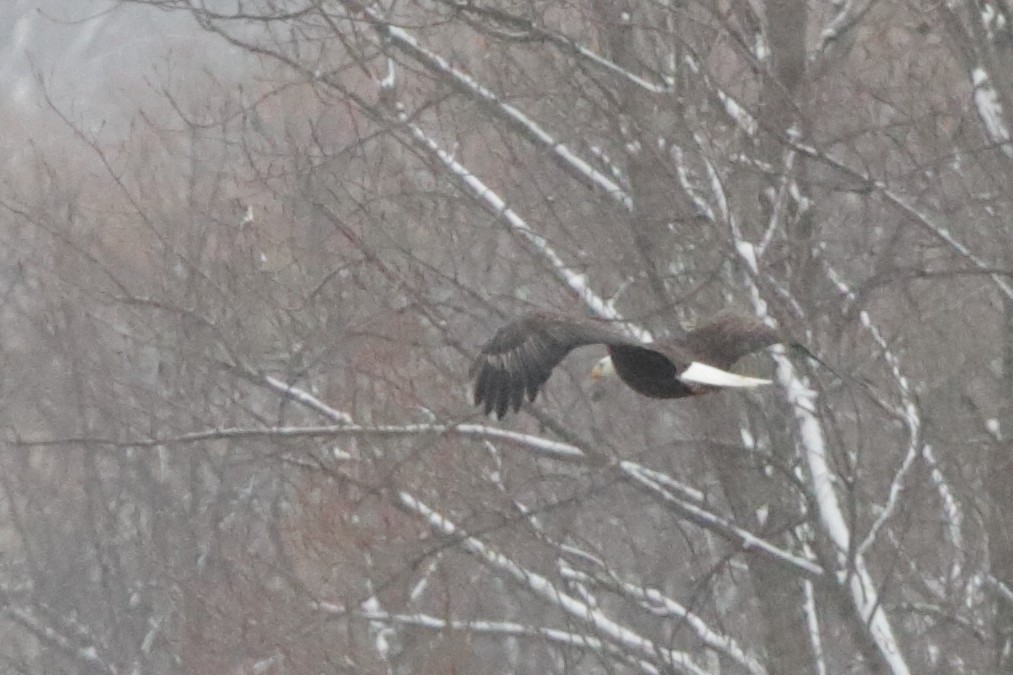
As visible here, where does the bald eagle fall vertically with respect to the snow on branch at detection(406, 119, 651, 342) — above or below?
below

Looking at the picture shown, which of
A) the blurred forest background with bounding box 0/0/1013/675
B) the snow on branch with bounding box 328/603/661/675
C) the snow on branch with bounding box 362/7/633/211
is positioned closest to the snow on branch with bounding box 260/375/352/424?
the blurred forest background with bounding box 0/0/1013/675

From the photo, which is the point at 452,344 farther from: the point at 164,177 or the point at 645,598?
the point at 164,177

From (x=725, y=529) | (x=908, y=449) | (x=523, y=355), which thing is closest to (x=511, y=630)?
(x=725, y=529)

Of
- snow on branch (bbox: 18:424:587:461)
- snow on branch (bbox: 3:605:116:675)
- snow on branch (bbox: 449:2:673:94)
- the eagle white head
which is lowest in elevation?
snow on branch (bbox: 3:605:116:675)

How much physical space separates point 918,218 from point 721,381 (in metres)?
0.85

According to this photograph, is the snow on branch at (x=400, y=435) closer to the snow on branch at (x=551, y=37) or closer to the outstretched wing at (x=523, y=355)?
the outstretched wing at (x=523, y=355)

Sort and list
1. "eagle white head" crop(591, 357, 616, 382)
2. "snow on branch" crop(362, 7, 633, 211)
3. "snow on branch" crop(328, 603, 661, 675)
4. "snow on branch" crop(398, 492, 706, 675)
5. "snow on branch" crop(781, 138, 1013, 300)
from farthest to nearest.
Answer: "snow on branch" crop(328, 603, 661, 675)
"snow on branch" crop(398, 492, 706, 675)
"snow on branch" crop(362, 7, 633, 211)
"eagle white head" crop(591, 357, 616, 382)
"snow on branch" crop(781, 138, 1013, 300)

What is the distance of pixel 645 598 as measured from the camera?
7402mm

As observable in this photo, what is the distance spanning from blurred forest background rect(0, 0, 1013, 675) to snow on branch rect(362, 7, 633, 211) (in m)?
0.01

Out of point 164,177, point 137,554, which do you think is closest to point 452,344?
point 164,177

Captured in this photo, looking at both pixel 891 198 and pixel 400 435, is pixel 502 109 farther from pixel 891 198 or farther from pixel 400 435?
pixel 891 198

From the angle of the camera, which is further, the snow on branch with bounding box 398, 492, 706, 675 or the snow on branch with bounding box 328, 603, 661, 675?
the snow on branch with bounding box 328, 603, 661, 675

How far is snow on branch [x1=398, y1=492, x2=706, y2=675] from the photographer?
7.49 m

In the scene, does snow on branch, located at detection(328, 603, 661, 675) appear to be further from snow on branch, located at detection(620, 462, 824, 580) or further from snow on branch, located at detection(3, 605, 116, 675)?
snow on branch, located at detection(3, 605, 116, 675)
